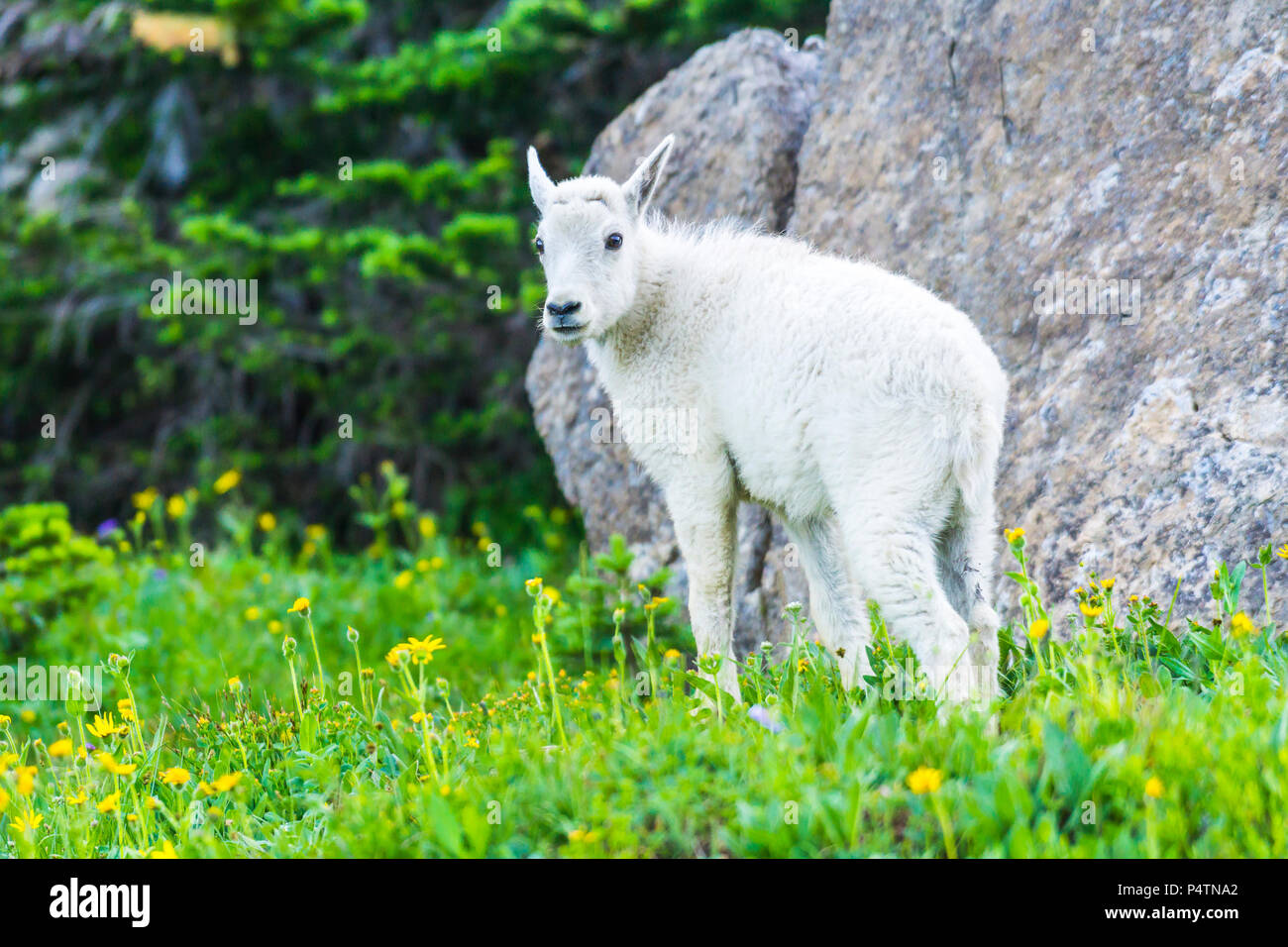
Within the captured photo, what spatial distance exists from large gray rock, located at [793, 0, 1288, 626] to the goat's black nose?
7.61ft

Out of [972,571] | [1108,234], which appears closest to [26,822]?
[972,571]

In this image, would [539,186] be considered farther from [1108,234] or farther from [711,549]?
[1108,234]

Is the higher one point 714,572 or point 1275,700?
point 714,572

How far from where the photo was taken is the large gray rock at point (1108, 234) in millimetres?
5363

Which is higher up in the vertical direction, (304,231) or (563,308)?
(304,231)

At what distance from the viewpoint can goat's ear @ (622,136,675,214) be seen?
19.3ft

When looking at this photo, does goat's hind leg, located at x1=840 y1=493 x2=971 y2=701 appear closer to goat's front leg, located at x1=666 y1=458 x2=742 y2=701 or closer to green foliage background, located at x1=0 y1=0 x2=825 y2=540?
goat's front leg, located at x1=666 y1=458 x2=742 y2=701

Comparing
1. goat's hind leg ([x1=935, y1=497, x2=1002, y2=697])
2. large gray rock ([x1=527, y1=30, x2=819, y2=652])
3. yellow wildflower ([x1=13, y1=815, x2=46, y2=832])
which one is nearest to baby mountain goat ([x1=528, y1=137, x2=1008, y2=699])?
goat's hind leg ([x1=935, y1=497, x2=1002, y2=697])

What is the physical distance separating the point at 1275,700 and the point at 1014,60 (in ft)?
13.3

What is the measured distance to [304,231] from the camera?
374 inches

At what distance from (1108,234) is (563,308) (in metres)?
2.81
